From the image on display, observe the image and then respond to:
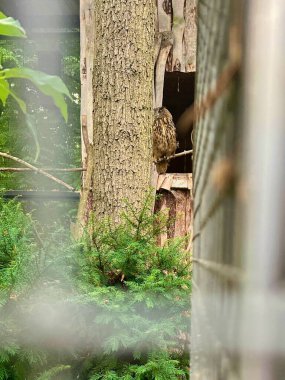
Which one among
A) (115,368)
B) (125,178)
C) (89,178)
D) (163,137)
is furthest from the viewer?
(163,137)

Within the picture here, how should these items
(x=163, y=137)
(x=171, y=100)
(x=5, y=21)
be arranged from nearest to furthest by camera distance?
1. (x=5, y=21)
2. (x=163, y=137)
3. (x=171, y=100)

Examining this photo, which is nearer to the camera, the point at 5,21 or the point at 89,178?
the point at 5,21

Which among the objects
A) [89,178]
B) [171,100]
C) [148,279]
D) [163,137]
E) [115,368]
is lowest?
[115,368]

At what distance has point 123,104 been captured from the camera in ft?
3.92

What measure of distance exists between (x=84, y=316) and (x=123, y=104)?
0.60m

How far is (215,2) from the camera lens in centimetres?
13

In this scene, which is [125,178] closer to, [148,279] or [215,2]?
[148,279]

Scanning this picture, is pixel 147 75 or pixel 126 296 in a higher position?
pixel 147 75

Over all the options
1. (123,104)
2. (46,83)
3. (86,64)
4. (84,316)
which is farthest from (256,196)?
(86,64)

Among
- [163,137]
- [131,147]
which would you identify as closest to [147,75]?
[131,147]

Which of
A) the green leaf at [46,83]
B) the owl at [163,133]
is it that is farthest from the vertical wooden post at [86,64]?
the green leaf at [46,83]

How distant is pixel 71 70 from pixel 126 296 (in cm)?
105

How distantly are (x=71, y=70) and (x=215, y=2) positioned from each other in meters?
1.57

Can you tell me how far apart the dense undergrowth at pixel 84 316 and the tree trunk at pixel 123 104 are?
361 mm
